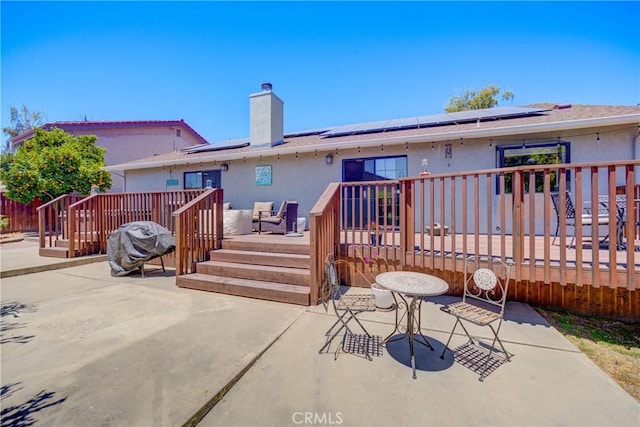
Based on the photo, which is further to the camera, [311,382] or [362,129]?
[362,129]

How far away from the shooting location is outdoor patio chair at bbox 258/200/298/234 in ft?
22.1

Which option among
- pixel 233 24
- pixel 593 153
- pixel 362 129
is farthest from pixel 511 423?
pixel 233 24

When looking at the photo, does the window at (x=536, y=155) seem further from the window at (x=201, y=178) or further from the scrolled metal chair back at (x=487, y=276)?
the window at (x=201, y=178)

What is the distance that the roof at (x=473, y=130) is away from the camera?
17.1 ft

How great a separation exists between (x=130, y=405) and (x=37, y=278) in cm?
548

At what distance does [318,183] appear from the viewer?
25.3 feet

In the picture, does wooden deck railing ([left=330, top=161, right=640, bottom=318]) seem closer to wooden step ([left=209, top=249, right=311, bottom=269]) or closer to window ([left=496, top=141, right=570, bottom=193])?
wooden step ([left=209, top=249, right=311, bottom=269])

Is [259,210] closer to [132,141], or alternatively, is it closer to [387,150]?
[387,150]

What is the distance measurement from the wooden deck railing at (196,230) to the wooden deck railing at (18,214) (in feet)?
39.8

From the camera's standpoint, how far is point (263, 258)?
4754 mm

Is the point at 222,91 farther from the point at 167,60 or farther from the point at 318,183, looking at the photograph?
the point at 318,183

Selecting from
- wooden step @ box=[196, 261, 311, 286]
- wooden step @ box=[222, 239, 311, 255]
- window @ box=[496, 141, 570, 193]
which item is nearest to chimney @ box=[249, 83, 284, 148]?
wooden step @ box=[222, 239, 311, 255]

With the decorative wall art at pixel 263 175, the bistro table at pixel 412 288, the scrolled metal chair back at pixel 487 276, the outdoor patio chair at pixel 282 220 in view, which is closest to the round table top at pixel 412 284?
the bistro table at pixel 412 288

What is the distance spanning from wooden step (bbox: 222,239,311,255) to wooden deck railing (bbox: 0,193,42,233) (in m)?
12.7
